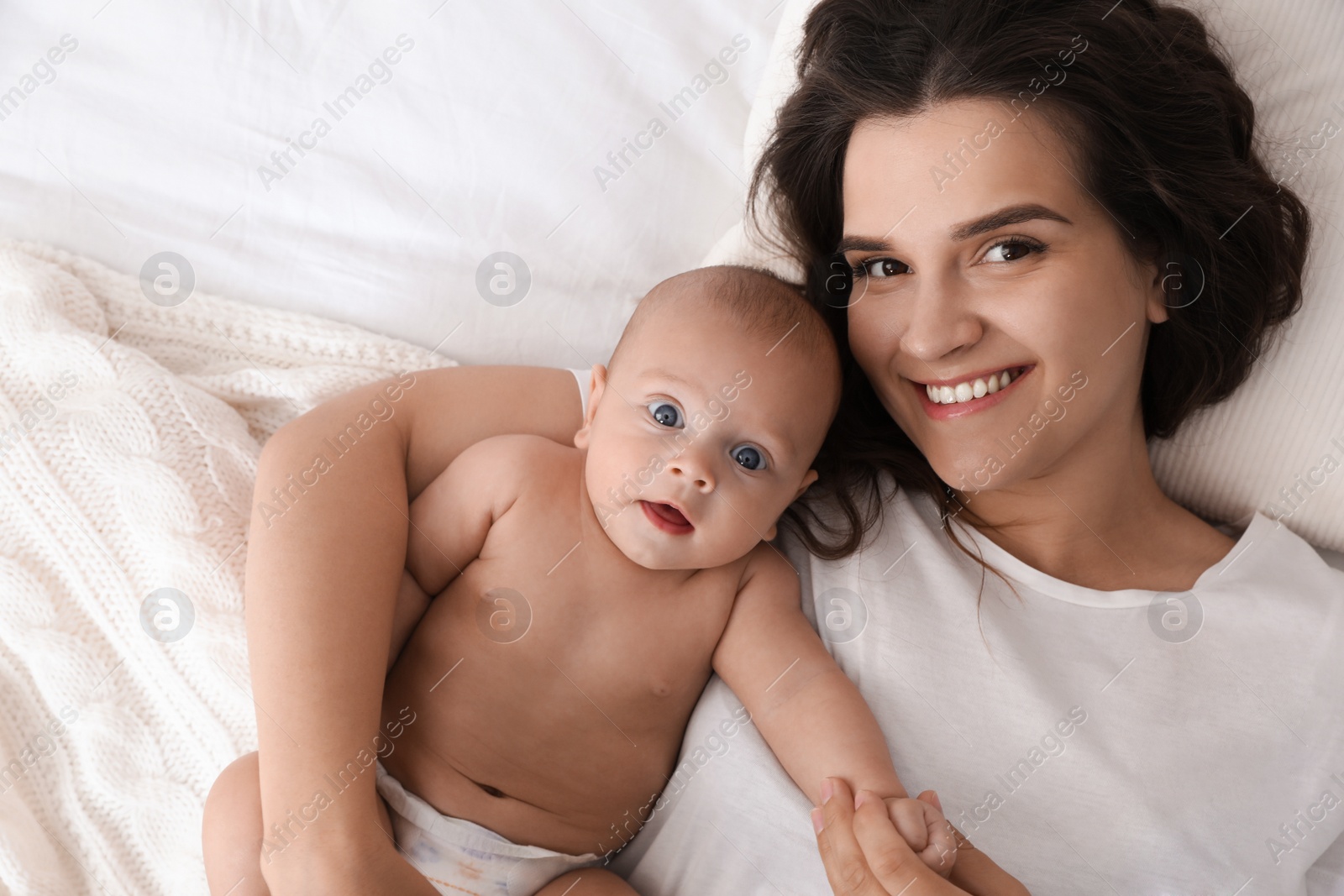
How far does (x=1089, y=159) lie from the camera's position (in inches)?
→ 56.8

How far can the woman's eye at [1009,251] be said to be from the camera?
1.40 metres

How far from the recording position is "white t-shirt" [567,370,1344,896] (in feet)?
4.52

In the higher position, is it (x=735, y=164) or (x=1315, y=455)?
(x=735, y=164)

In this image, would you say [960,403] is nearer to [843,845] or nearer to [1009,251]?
[1009,251]

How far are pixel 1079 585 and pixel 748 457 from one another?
646 mm

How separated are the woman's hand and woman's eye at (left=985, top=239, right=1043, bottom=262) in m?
0.77

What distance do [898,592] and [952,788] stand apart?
0.31m

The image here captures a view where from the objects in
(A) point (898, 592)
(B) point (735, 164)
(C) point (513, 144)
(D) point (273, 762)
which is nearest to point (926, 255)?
(A) point (898, 592)

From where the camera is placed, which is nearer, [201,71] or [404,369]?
[404,369]

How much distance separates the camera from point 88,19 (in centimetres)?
191

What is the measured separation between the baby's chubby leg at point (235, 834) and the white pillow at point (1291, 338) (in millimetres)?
1252

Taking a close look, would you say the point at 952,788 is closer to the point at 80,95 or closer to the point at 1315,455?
the point at 1315,455

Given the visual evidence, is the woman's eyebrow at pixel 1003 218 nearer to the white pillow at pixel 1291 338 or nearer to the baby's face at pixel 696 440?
the baby's face at pixel 696 440

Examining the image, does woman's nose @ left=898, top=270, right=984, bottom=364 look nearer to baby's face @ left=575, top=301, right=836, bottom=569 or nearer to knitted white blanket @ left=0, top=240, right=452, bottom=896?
baby's face @ left=575, top=301, right=836, bottom=569
